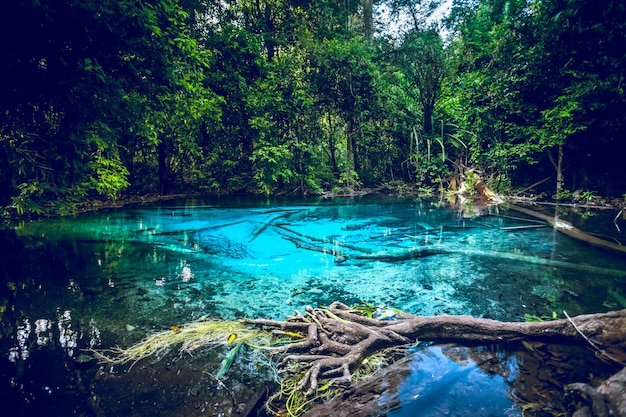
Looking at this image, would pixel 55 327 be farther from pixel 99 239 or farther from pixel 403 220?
pixel 403 220

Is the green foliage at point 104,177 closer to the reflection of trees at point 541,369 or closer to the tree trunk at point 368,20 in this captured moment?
the reflection of trees at point 541,369

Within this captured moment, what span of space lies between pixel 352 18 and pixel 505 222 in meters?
12.5

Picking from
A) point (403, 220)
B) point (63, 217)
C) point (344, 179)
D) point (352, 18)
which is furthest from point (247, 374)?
point (352, 18)

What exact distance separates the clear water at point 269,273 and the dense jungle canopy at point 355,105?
1290 mm

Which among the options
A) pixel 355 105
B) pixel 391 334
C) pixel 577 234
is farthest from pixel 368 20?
pixel 391 334

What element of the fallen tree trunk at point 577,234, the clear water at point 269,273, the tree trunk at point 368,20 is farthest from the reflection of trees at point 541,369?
the tree trunk at point 368,20

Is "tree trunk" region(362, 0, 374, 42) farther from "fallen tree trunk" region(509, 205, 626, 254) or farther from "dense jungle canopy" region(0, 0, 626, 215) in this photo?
"fallen tree trunk" region(509, 205, 626, 254)

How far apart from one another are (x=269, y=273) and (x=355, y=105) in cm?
1004

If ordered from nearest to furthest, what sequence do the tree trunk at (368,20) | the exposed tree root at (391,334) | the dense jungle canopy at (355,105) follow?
1. the exposed tree root at (391,334)
2. the dense jungle canopy at (355,105)
3. the tree trunk at (368,20)

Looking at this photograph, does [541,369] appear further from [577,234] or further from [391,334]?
[577,234]

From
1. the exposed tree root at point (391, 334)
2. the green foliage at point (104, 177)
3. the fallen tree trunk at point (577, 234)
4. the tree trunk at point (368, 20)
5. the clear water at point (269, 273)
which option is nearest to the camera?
the exposed tree root at point (391, 334)

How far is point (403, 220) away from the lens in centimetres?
656

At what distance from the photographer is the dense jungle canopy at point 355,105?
591 cm

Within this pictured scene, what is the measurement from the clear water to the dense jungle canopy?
1.29 metres
